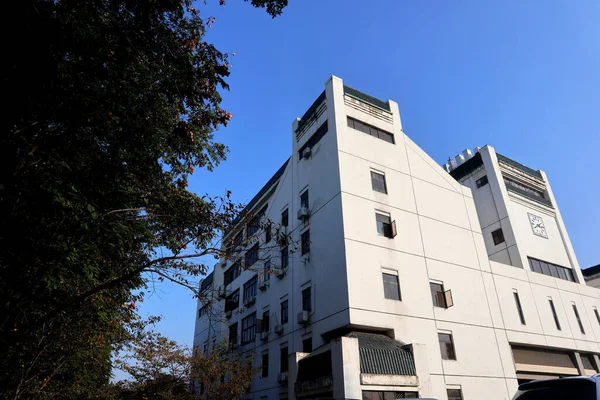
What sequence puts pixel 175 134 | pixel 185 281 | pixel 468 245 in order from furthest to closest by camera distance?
pixel 468 245 < pixel 175 134 < pixel 185 281

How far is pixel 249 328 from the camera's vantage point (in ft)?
93.9

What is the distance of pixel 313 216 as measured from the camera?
22469mm

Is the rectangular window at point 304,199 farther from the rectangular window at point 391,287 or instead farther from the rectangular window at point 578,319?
the rectangular window at point 578,319

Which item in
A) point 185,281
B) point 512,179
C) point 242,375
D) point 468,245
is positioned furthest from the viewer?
point 512,179

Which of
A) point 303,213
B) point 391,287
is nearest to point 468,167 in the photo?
point 303,213

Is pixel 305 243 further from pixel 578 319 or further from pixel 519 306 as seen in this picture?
pixel 578 319

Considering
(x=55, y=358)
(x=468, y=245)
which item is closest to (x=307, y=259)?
(x=468, y=245)

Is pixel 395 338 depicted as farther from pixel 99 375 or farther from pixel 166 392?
pixel 99 375

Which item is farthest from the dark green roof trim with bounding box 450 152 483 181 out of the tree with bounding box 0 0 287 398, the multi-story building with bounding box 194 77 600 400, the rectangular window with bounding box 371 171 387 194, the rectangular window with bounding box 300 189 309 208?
the tree with bounding box 0 0 287 398

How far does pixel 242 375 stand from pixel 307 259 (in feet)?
23.2

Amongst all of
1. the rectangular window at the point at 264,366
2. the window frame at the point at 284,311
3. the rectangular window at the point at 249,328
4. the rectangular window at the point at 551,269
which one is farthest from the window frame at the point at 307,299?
the rectangular window at the point at 551,269

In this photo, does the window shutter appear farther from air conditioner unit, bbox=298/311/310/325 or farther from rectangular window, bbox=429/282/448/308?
air conditioner unit, bbox=298/311/310/325

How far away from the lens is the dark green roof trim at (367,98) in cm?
2425

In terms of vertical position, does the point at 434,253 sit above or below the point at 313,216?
below
